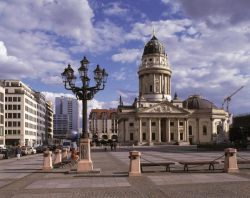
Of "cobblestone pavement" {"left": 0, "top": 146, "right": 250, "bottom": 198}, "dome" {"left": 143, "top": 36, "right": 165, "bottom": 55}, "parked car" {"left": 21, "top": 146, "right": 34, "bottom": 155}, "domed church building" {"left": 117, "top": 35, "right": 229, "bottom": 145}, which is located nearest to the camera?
"cobblestone pavement" {"left": 0, "top": 146, "right": 250, "bottom": 198}

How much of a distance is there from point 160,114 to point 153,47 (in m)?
24.4

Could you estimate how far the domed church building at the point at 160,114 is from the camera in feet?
480

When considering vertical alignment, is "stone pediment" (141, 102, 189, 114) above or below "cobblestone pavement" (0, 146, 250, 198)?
above

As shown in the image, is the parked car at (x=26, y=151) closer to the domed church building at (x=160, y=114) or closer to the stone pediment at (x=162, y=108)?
the domed church building at (x=160, y=114)

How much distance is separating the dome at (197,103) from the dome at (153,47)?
21261mm

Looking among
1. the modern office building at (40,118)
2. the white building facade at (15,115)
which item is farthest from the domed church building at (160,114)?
the white building facade at (15,115)


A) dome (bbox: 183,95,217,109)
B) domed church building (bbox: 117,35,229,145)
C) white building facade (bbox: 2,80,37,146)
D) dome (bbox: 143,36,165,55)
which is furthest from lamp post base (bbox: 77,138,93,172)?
dome (bbox: 183,95,217,109)

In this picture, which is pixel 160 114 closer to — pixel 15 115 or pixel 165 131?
pixel 165 131

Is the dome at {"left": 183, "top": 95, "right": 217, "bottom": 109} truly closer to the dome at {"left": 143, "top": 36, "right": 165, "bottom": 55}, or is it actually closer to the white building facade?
the dome at {"left": 143, "top": 36, "right": 165, "bottom": 55}

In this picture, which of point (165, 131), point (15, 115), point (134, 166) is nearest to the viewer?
point (134, 166)

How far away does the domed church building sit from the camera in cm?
14638

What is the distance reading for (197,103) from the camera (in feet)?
526

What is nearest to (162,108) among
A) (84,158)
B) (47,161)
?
(47,161)

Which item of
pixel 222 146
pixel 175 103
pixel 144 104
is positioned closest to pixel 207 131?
pixel 175 103
